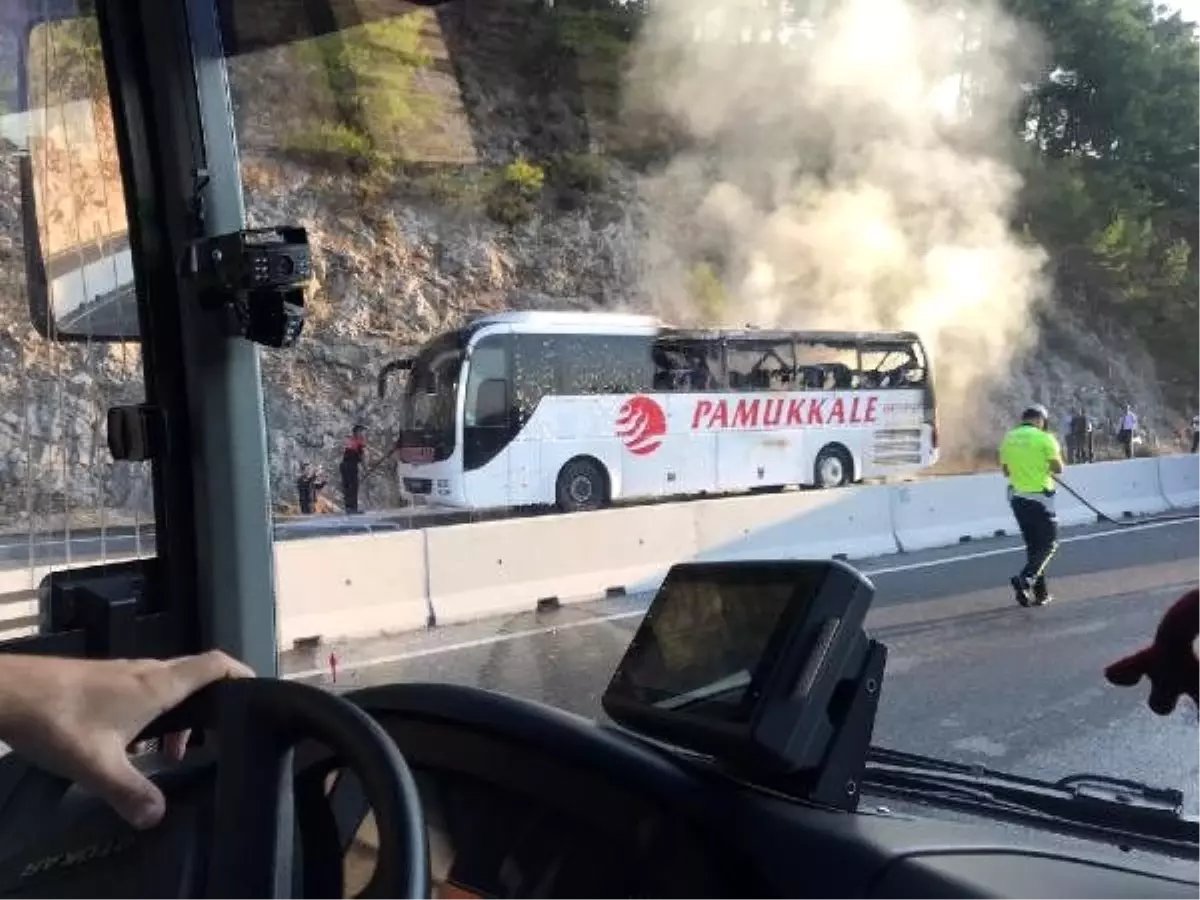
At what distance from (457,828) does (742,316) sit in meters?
13.7

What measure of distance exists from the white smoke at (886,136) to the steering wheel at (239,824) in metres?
2.67

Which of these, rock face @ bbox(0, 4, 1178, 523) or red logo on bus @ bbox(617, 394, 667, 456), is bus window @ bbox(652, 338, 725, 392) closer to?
red logo on bus @ bbox(617, 394, 667, 456)

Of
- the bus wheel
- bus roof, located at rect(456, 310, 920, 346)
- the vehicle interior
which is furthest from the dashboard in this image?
bus roof, located at rect(456, 310, 920, 346)

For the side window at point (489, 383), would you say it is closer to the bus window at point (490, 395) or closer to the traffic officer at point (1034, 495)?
the bus window at point (490, 395)

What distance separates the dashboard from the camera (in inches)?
50.3

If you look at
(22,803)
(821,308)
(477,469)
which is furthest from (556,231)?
(22,803)

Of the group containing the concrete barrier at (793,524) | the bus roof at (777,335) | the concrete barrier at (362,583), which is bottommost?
the concrete barrier at (362,583)

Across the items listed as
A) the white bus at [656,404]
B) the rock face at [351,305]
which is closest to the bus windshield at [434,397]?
the white bus at [656,404]

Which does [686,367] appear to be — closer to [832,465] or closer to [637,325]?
[637,325]

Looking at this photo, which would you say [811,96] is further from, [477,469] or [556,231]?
[556,231]

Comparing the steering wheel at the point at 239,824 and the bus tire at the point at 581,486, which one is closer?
the steering wheel at the point at 239,824

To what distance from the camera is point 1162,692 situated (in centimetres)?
174

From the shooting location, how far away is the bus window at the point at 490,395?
42.9ft

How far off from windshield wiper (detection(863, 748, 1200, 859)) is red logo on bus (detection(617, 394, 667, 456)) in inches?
426
